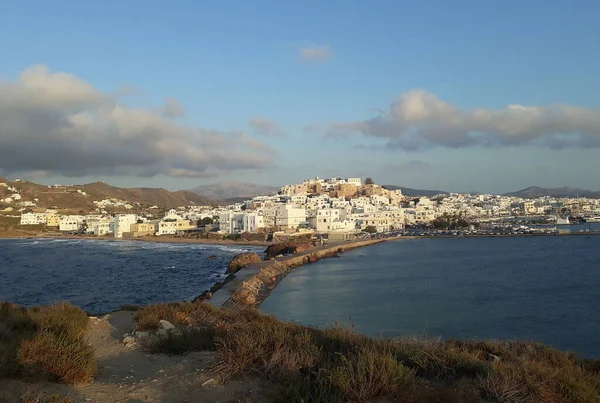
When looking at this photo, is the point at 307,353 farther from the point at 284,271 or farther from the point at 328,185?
the point at 328,185

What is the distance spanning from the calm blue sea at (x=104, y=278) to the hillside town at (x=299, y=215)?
29864 mm

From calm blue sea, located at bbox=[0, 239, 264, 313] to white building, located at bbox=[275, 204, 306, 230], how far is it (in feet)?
95.7

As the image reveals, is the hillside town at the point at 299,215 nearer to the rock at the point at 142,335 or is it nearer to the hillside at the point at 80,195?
the hillside at the point at 80,195

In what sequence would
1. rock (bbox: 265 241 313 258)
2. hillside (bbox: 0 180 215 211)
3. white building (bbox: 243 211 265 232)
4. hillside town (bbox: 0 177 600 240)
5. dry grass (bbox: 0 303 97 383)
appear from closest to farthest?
1. dry grass (bbox: 0 303 97 383)
2. rock (bbox: 265 241 313 258)
3. white building (bbox: 243 211 265 232)
4. hillside town (bbox: 0 177 600 240)
5. hillside (bbox: 0 180 215 211)

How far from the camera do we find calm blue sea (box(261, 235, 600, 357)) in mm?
16078

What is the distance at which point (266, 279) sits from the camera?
28.7m

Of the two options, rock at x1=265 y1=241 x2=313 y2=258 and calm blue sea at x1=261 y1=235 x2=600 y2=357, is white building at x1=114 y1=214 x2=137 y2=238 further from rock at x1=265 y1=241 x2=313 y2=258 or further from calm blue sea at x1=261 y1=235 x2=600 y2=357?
calm blue sea at x1=261 y1=235 x2=600 y2=357

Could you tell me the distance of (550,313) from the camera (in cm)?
1881

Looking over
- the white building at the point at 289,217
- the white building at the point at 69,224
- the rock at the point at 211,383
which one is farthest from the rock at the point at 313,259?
the white building at the point at 69,224

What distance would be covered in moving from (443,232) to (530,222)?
34683mm

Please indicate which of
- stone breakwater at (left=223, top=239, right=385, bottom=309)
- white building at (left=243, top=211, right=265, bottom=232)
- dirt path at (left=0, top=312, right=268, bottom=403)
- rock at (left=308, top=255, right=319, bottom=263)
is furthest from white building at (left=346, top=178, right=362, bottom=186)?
dirt path at (left=0, top=312, right=268, bottom=403)

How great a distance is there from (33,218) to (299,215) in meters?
55.0

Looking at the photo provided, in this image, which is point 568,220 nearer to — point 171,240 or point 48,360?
point 171,240

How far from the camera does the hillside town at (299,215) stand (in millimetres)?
75312
